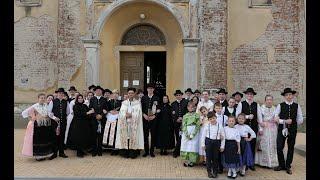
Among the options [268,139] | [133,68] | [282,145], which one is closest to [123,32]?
[133,68]

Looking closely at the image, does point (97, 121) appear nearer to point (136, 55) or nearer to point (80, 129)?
point (80, 129)

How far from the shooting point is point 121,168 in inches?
383

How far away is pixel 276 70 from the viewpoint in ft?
52.1

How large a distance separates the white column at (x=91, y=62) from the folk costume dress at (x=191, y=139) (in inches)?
246

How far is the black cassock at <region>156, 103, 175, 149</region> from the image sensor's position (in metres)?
11.6

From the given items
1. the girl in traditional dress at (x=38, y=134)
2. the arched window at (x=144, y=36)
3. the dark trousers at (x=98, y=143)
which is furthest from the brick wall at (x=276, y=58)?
the girl in traditional dress at (x=38, y=134)

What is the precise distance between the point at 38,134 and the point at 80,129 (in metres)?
1.20

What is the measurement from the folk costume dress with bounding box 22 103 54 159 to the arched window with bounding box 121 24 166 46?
6636 mm

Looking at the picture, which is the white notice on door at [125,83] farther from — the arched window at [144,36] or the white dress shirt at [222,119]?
the white dress shirt at [222,119]

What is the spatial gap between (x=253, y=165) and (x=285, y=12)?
8294 mm

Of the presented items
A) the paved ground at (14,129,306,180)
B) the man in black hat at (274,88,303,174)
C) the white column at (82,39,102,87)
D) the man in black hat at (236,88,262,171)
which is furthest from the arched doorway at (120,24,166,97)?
the man in black hat at (274,88,303,174)

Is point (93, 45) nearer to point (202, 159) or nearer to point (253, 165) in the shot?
point (202, 159)

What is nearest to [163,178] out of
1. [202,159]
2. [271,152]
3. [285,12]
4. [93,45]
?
[202,159]
